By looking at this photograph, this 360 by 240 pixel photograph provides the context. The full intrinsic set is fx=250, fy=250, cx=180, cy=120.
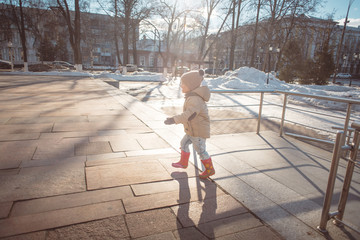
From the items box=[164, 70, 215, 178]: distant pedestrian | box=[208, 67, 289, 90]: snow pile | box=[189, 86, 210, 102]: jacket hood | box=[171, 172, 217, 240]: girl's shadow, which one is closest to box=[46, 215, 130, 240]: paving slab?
box=[171, 172, 217, 240]: girl's shadow

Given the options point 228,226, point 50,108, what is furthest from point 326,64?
point 228,226

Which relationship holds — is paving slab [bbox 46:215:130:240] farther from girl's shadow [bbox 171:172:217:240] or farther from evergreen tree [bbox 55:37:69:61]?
evergreen tree [bbox 55:37:69:61]

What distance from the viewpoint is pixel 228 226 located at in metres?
2.17

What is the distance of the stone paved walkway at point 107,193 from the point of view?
6.79 ft

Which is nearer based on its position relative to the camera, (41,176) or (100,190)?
(100,190)

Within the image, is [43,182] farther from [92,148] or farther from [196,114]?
[196,114]

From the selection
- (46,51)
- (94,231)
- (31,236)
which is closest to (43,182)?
(31,236)

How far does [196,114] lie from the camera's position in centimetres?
299

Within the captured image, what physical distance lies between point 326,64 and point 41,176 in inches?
1031

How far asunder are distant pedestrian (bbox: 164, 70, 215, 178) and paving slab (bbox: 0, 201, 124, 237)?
117 cm

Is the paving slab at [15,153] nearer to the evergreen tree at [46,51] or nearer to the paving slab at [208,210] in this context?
the paving slab at [208,210]

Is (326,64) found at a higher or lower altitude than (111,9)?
lower

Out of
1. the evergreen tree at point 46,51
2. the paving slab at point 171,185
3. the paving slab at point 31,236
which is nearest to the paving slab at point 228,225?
the paving slab at point 171,185

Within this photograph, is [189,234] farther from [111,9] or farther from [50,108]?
[111,9]
